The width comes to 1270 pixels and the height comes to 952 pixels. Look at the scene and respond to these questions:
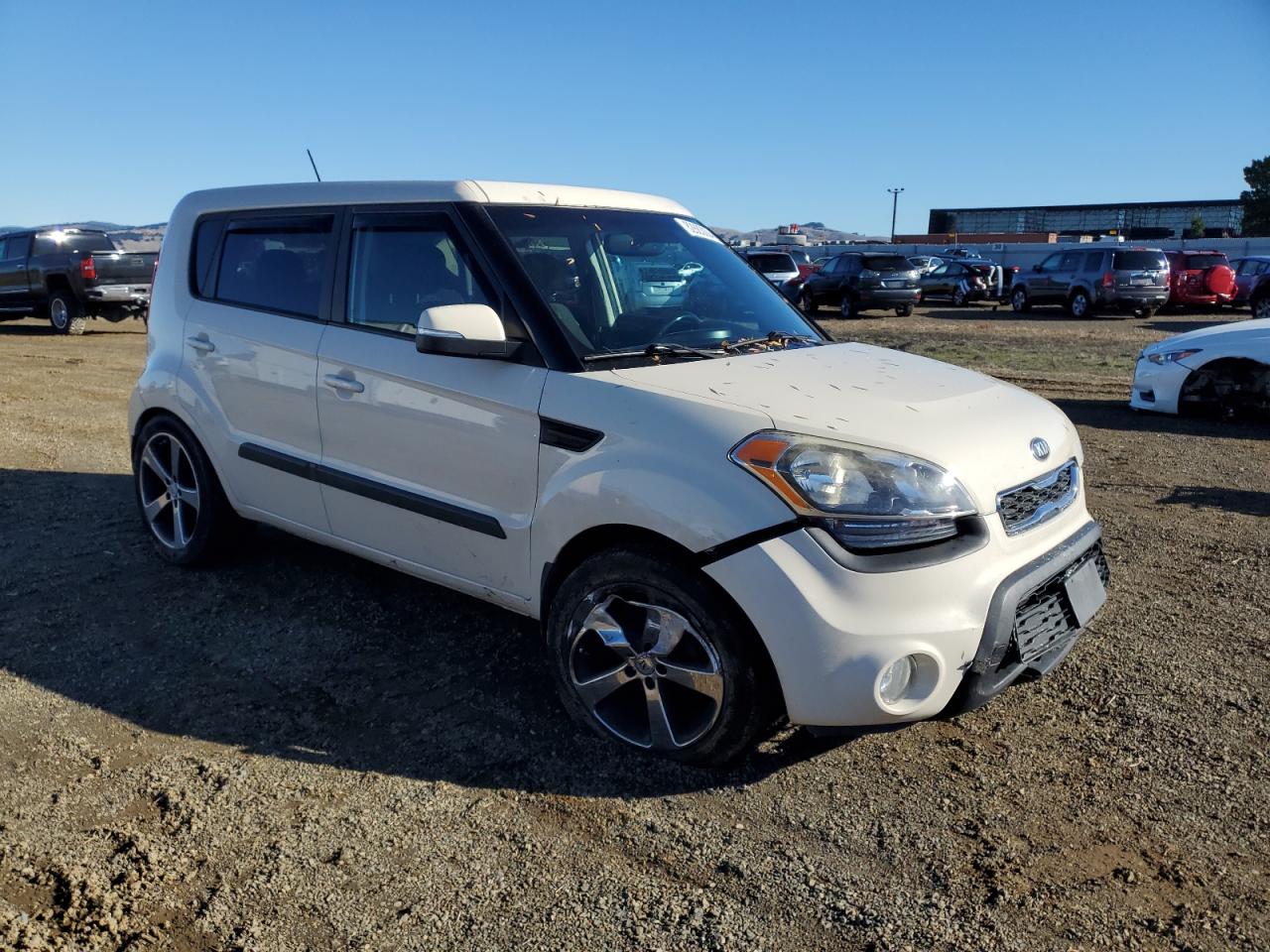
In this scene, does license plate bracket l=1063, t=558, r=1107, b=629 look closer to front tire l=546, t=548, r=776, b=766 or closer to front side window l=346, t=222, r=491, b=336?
front tire l=546, t=548, r=776, b=766

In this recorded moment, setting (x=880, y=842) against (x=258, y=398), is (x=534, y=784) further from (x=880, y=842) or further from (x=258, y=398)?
(x=258, y=398)

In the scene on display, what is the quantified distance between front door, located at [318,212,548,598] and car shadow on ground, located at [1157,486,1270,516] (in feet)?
16.3

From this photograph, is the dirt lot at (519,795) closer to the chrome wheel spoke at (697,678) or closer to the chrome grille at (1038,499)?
the chrome wheel spoke at (697,678)

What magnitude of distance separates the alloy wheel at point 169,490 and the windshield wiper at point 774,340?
9.16ft

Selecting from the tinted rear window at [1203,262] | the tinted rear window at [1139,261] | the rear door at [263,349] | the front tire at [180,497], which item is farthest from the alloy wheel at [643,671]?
the tinted rear window at [1203,262]

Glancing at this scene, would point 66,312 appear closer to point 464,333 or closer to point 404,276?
point 404,276

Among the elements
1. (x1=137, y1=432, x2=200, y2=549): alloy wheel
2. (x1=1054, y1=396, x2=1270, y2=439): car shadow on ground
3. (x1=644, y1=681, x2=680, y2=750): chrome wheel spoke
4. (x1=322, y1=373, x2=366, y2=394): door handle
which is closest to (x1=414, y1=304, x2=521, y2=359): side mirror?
(x1=322, y1=373, x2=366, y2=394): door handle

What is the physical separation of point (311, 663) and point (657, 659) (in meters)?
1.66

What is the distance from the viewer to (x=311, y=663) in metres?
4.21

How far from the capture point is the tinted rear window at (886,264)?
2562 cm

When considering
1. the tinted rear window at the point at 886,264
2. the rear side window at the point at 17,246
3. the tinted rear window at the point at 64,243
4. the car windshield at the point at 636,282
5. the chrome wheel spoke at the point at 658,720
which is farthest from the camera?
the tinted rear window at the point at 886,264

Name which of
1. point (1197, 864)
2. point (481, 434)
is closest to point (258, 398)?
point (481, 434)

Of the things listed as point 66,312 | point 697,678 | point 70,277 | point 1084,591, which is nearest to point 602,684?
point 697,678

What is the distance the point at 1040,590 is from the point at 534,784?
1.72 m
